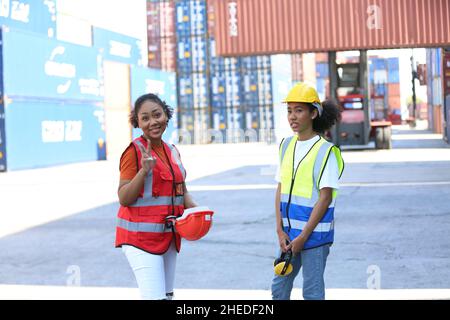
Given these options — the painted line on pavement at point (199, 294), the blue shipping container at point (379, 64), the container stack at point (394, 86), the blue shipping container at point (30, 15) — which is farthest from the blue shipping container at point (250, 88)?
the container stack at point (394, 86)

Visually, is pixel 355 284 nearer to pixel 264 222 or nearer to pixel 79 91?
pixel 264 222

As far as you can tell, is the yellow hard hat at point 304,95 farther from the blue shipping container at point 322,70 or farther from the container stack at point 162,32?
the blue shipping container at point 322,70

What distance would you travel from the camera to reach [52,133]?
1145 inches

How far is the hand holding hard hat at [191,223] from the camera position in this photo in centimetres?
407

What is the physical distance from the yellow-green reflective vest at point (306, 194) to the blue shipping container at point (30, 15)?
24.4 m

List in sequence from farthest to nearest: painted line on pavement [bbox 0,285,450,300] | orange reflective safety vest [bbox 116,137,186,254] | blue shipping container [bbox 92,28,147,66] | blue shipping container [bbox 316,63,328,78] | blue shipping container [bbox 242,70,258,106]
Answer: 1. blue shipping container [bbox 316,63,328,78]
2. blue shipping container [bbox 242,70,258,106]
3. blue shipping container [bbox 92,28,147,66]
4. painted line on pavement [bbox 0,285,450,300]
5. orange reflective safety vest [bbox 116,137,186,254]

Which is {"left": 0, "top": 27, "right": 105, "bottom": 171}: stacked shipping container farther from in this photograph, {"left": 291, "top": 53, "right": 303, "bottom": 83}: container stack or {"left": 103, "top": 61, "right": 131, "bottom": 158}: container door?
{"left": 291, "top": 53, "right": 303, "bottom": 83}: container stack

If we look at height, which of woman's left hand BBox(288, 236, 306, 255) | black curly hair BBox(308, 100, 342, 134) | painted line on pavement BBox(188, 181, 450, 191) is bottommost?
woman's left hand BBox(288, 236, 306, 255)

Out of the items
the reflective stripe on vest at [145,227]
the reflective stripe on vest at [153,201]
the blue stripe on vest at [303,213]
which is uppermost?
the reflective stripe on vest at [153,201]

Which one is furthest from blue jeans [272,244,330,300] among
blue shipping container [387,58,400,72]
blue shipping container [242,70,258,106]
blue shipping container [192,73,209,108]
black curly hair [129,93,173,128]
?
blue shipping container [387,58,400,72]

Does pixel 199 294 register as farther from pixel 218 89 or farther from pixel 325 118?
pixel 218 89

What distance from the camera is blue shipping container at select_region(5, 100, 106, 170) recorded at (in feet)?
86.1

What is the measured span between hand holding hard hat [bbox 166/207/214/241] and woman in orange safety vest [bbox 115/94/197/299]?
8cm
